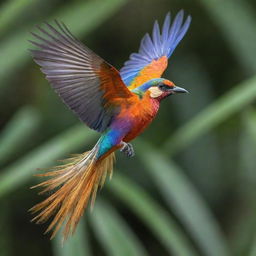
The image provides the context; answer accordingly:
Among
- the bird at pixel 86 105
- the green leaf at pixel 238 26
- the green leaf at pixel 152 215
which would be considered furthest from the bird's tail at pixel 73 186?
the green leaf at pixel 238 26

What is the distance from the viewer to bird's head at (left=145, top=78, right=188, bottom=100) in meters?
0.76

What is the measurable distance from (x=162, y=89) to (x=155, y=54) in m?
0.33

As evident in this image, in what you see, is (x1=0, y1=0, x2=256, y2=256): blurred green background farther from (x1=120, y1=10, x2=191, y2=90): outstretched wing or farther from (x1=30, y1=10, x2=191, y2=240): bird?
(x1=30, y1=10, x2=191, y2=240): bird

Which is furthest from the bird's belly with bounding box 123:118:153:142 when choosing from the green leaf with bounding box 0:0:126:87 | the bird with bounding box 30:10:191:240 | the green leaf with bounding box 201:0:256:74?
the green leaf with bounding box 201:0:256:74

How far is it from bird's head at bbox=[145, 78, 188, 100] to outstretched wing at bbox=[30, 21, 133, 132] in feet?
0.10

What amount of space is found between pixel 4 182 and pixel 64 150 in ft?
0.63

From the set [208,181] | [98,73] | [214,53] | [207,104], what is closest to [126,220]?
[208,181]

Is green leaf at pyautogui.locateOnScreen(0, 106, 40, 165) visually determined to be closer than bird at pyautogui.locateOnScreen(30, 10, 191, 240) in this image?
No

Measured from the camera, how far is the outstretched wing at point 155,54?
97 centimetres

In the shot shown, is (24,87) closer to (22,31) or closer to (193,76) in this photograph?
(22,31)

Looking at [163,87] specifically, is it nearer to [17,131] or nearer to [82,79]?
[82,79]

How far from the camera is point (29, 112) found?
7.11 feet

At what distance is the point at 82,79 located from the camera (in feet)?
2.57

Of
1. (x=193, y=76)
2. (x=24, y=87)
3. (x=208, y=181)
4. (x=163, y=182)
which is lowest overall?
(x=208, y=181)
